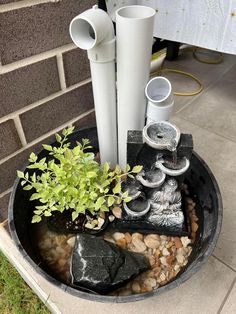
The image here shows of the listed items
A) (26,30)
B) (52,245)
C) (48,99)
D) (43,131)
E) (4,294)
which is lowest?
(4,294)

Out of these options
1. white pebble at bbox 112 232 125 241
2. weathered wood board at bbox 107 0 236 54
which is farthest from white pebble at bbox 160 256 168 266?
weathered wood board at bbox 107 0 236 54

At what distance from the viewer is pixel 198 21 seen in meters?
1.30

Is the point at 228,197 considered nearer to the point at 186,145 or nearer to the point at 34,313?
the point at 186,145

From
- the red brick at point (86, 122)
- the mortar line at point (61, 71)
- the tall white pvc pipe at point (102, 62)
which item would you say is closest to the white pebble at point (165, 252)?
the tall white pvc pipe at point (102, 62)

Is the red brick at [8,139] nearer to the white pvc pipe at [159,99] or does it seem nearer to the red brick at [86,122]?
the red brick at [86,122]

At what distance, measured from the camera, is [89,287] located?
25.5 inches

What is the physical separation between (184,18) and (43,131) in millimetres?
960

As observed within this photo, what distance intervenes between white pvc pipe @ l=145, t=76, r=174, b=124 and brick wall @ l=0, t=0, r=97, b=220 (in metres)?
0.28

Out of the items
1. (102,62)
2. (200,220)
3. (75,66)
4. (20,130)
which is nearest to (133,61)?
(102,62)

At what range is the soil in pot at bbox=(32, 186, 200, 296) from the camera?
73 cm

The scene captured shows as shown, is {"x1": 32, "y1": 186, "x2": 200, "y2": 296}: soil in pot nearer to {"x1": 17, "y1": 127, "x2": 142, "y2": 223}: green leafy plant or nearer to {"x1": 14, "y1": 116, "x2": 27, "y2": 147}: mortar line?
{"x1": 17, "y1": 127, "x2": 142, "y2": 223}: green leafy plant

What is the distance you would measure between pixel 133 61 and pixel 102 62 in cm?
8

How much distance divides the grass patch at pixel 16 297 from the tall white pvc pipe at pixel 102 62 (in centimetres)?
51

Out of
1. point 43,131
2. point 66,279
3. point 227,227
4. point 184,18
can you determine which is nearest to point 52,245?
point 66,279
